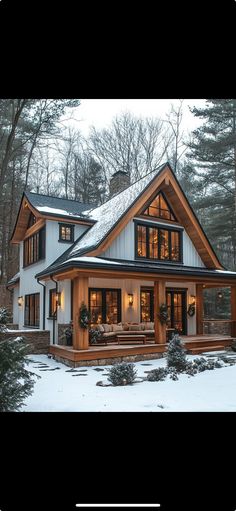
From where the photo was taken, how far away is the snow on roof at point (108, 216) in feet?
37.8

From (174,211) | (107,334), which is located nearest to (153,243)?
(174,211)

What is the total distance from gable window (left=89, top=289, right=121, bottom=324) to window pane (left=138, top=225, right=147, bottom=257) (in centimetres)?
143

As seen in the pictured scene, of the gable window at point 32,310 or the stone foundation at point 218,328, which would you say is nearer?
the gable window at point 32,310

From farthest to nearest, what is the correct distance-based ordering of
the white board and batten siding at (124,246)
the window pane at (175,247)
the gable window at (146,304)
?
the window pane at (175,247)
the gable window at (146,304)
the white board and batten siding at (124,246)

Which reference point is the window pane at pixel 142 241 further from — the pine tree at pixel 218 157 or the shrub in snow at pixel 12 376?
the pine tree at pixel 218 157

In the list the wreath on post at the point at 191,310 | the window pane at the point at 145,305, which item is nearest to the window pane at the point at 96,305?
the window pane at the point at 145,305

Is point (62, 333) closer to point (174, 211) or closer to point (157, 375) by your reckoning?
point (157, 375)

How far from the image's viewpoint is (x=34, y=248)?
585 inches

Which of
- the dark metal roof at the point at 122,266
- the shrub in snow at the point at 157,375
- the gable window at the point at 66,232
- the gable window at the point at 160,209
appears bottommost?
the shrub in snow at the point at 157,375

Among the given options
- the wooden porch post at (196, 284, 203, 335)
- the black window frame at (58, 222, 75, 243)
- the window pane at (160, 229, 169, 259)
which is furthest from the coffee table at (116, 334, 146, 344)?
the black window frame at (58, 222, 75, 243)

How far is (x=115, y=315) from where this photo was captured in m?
12.5

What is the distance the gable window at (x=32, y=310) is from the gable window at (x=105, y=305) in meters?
3.21

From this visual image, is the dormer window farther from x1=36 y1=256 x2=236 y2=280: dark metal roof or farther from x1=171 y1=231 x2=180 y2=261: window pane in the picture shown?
x1=171 y1=231 x2=180 y2=261: window pane

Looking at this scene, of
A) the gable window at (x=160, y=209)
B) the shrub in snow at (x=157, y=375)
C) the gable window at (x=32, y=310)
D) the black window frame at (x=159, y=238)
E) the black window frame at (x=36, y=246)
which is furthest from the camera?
the gable window at (x=32, y=310)
